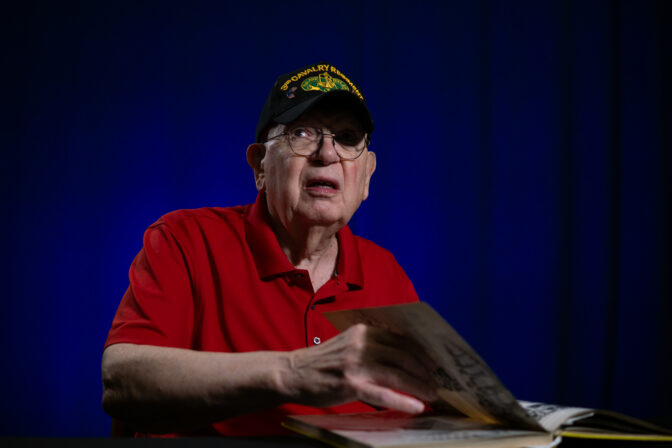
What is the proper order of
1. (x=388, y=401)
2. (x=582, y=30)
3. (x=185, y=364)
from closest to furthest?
(x=388, y=401)
(x=185, y=364)
(x=582, y=30)

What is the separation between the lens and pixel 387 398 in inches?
26.4

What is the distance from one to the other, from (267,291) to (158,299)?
221mm

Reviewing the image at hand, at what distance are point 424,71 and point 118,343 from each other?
90.4 inches

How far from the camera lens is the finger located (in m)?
0.67

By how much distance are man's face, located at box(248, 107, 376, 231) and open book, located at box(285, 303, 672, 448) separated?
45 centimetres

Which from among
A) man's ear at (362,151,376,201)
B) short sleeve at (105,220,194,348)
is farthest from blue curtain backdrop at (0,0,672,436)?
short sleeve at (105,220,194,348)

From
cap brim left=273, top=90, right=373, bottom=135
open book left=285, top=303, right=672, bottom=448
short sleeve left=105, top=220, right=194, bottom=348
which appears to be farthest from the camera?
cap brim left=273, top=90, right=373, bottom=135

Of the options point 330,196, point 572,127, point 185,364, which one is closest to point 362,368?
point 185,364

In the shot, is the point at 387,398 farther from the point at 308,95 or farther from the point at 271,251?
the point at 308,95

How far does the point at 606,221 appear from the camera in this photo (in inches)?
112

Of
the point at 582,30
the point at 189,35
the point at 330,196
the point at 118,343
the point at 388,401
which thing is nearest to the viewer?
the point at 388,401

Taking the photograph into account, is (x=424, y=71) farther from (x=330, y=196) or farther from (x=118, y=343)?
(x=118, y=343)

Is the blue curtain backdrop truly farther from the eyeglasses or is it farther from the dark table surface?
the dark table surface

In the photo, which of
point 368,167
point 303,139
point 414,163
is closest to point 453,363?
point 303,139
